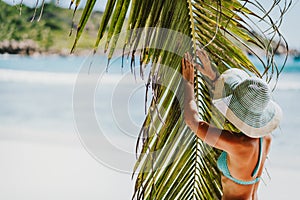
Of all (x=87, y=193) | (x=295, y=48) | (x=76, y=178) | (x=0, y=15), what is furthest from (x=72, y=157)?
(x=295, y=48)

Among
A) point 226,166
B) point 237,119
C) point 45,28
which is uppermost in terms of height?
point 237,119

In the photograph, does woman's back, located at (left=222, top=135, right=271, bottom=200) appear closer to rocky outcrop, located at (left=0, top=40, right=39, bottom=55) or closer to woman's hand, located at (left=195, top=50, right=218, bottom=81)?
woman's hand, located at (left=195, top=50, right=218, bottom=81)

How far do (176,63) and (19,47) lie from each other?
24.4ft

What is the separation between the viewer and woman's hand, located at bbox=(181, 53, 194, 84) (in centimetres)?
124

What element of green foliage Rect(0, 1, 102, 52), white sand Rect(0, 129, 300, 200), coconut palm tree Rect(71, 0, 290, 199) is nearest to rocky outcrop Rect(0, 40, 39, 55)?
green foliage Rect(0, 1, 102, 52)

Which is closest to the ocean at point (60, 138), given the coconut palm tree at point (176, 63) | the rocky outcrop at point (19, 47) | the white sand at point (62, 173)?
the white sand at point (62, 173)

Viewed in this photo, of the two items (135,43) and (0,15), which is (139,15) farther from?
(0,15)

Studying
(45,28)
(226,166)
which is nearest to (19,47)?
(45,28)

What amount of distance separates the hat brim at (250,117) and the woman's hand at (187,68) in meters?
0.09

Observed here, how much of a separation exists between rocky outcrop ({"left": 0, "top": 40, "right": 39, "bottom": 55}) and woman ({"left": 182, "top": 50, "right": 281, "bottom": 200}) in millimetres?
6802

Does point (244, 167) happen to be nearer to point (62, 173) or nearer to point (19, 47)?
point (62, 173)

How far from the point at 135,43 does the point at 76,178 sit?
5.25 metres

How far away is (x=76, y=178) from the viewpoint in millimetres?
6215

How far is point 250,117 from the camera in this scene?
1262mm
